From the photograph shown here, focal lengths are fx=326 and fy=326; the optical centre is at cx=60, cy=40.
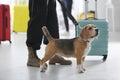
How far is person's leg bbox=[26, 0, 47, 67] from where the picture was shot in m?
2.57

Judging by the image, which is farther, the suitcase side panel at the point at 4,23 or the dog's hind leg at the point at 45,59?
the suitcase side panel at the point at 4,23

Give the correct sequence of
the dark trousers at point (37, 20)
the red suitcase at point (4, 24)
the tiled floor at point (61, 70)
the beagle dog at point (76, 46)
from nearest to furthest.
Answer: the tiled floor at point (61, 70) → the beagle dog at point (76, 46) → the dark trousers at point (37, 20) → the red suitcase at point (4, 24)

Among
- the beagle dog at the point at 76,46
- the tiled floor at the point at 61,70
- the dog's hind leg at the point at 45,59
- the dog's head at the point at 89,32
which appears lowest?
the tiled floor at the point at 61,70

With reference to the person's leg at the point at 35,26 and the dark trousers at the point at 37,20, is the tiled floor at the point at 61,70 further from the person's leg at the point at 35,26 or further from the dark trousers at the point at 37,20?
the dark trousers at the point at 37,20

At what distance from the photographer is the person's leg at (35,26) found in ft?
8.43

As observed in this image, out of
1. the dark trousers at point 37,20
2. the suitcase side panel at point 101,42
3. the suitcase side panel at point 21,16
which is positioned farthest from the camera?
the suitcase side panel at point 21,16

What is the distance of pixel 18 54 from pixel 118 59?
39.9 inches

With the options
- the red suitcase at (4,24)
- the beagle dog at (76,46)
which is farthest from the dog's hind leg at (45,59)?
the red suitcase at (4,24)

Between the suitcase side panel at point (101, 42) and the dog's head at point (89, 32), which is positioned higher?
the dog's head at point (89, 32)

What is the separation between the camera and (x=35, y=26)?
2.59m

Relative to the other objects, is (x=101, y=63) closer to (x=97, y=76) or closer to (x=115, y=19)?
(x=97, y=76)

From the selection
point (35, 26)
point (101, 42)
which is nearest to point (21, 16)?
A: point (101, 42)

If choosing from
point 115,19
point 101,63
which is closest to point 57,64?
point 101,63

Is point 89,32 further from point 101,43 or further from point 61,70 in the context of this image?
point 101,43
